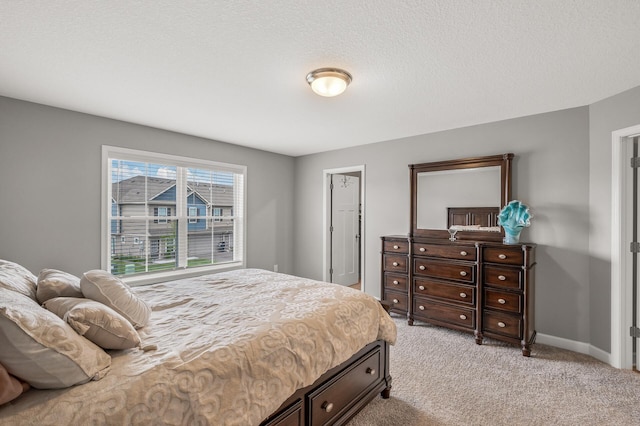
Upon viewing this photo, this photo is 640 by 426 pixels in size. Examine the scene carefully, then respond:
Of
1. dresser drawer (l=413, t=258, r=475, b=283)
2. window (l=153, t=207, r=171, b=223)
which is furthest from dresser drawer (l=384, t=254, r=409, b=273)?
window (l=153, t=207, r=171, b=223)

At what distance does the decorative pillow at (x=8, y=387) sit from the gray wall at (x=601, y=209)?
13.6 ft

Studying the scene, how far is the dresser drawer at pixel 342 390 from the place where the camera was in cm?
174

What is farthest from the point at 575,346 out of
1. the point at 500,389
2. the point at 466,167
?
the point at 466,167

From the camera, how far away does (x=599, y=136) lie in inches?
115

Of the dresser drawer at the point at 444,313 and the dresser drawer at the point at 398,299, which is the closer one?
the dresser drawer at the point at 444,313

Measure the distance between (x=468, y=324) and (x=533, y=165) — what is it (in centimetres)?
191

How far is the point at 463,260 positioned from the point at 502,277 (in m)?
0.42

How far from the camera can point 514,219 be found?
3.23 metres

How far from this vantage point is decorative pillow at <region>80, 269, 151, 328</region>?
1.56m

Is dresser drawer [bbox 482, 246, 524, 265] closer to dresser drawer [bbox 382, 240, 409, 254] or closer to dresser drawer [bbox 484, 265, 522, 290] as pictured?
dresser drawer [bbox 484, 265, 522, 290]

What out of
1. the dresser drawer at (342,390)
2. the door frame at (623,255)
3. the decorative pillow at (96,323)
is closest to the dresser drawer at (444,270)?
the door frame at (623,255)

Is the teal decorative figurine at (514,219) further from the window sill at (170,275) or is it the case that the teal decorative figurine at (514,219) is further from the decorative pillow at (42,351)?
the window sill at (170,275)

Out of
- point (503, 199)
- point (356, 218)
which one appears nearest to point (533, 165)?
point (503, 199)

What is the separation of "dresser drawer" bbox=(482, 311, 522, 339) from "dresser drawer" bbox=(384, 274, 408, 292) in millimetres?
970
